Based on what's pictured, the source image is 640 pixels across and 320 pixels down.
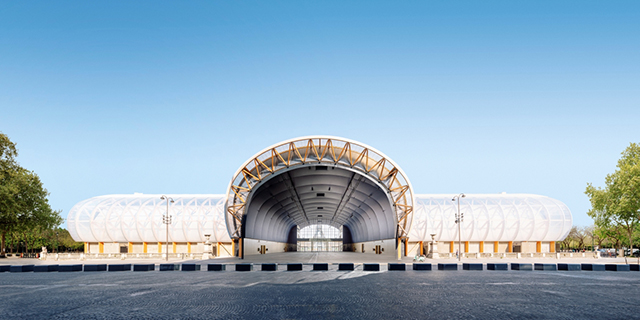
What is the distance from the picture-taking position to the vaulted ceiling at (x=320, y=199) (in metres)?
48.1

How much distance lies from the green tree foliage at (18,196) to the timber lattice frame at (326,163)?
22.9 meters

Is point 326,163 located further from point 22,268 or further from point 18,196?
point 18,196

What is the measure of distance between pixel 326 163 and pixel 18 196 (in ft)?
117

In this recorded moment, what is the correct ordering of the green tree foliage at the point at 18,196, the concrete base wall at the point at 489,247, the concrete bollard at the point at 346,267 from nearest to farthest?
the concrete bollard at the point at 346,267
the green tree foliage at the point at 18,196
the concrete base wall at the point at 489,247

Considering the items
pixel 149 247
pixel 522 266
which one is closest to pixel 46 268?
pixel 522 266

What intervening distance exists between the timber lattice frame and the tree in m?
26.9

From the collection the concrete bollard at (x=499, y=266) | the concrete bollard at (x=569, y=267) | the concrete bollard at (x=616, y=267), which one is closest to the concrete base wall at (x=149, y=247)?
the concrete bollard at (x=499, y=266)

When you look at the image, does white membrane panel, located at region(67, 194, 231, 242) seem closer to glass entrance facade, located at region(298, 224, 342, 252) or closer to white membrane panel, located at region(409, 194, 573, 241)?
white membrane panel, located at region(409, 194, 573, 241)

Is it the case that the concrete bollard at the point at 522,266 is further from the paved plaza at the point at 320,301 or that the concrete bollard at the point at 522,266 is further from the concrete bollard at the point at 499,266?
the paved plaza at the point at 320,301

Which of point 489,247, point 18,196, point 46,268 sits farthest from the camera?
point 489,247

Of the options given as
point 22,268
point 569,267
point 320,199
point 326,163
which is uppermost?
point 326,163

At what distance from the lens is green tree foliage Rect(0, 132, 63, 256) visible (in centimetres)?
4584

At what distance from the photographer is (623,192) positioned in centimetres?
5109

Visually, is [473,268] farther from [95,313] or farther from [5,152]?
[5,152]
